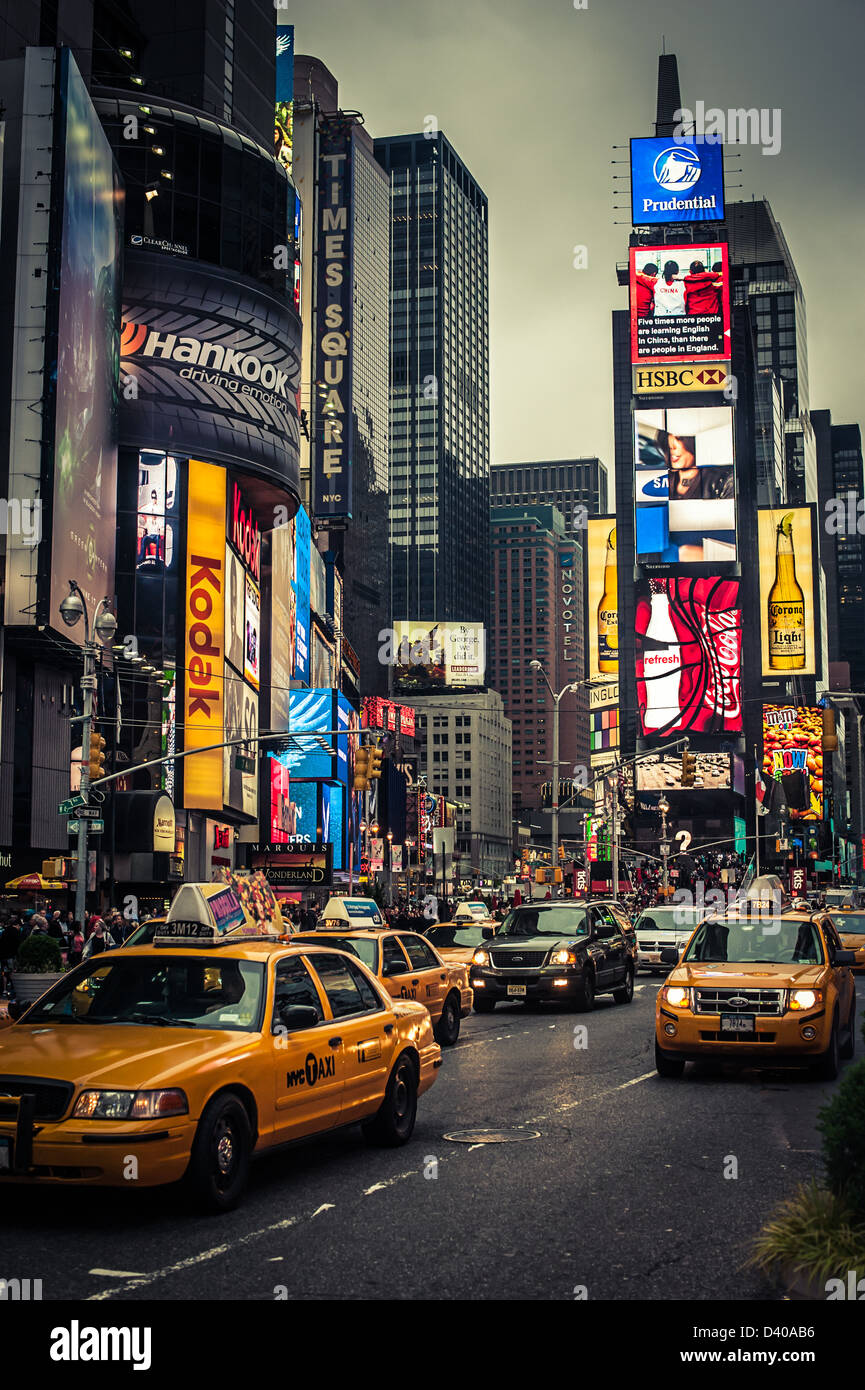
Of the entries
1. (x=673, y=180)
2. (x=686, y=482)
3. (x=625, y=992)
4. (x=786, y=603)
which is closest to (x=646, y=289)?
(x=673, y=180)

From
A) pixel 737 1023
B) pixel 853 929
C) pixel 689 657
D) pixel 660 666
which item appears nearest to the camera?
pixel 737 1023

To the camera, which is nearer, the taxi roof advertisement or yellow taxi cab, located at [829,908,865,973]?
yellow taxi cab, located at [829,908,865,973]

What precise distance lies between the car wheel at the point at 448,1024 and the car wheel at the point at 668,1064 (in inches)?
169

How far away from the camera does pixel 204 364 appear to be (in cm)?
6531

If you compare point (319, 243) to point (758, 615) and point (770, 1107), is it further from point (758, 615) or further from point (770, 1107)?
point (770, 1107)

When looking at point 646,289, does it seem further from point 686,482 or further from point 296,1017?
point 296,1017

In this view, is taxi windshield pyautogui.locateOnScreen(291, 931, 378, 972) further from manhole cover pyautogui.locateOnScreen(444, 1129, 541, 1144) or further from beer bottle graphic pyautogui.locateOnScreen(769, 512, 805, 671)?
beer bottle graphic pyautogui.locateOnScreen(769, 512, 805, 671)

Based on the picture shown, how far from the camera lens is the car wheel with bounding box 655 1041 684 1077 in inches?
590

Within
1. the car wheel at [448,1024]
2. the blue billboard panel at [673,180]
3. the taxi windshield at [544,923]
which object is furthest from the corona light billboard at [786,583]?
the car wheel at [448,1024]

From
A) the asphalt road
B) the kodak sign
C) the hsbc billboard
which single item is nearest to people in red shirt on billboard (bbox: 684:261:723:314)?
the hsbc billboard

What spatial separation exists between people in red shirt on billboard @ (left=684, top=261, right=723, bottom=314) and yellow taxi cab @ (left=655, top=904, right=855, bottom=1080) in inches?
5186

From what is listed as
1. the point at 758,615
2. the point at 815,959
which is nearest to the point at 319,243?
the point at 758,615

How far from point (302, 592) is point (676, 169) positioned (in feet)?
247

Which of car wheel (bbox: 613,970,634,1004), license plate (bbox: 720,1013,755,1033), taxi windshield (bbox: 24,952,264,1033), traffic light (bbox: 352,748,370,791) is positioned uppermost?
traffic light (bbox: 352,748,370,791)
